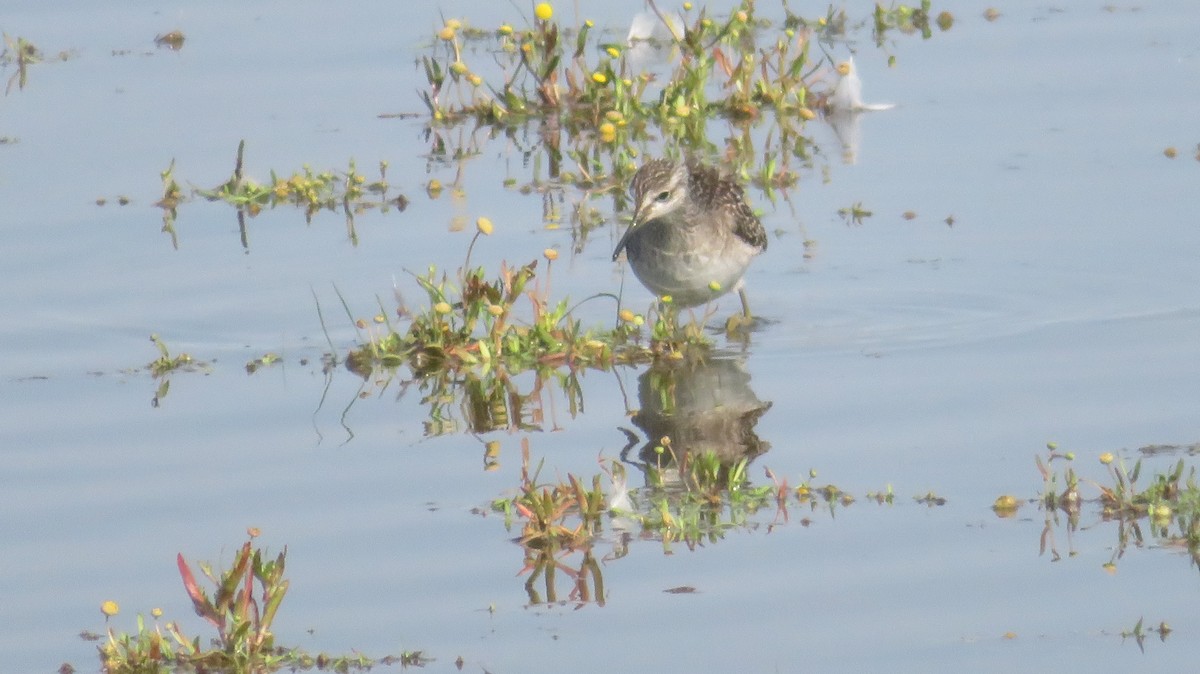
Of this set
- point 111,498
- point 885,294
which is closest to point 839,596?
point 111,498

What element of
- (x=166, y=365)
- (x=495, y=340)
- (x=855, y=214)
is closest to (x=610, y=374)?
(x=495, y=340)

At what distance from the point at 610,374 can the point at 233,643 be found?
127 inches

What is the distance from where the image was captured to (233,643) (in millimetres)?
6492

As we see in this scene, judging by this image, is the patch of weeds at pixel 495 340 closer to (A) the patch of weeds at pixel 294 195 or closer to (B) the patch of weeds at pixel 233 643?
(A) the patch of weeds at pixel 294 195

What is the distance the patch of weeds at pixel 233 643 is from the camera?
6.42 meters

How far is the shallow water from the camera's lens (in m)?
6.91

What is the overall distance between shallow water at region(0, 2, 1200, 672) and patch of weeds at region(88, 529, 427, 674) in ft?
0.65

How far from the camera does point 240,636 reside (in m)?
6.45

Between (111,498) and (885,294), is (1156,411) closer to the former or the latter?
(885,294)

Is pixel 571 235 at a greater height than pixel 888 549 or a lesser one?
greater

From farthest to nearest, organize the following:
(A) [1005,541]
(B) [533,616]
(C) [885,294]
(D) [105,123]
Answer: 1. (D) [105,123]
2. (C) [885,294]
3. (A) [1005,541]
4. (B) [533,616]

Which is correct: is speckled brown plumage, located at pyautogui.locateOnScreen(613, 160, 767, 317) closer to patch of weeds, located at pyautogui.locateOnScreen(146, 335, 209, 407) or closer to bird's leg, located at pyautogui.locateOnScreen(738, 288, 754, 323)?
bird's leg, located at pyautogui.locateOnScreen(738, 288, 754, 323)

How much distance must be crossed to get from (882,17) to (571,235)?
4.88 meters

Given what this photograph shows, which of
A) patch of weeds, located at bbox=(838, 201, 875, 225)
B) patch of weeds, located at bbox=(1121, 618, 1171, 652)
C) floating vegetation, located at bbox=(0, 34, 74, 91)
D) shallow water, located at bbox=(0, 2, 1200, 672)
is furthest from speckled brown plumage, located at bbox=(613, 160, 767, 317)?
floating vegetation, located at bbox=(0, 34, 74, 91)
